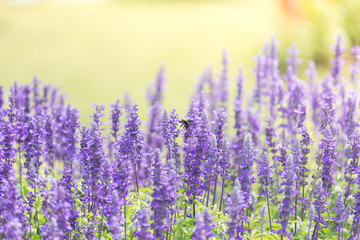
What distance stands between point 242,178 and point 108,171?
1.65m

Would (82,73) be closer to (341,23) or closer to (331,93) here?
(341,23)

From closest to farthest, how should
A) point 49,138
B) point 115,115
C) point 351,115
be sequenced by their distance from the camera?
1. point 115,115
2. point 49,138
3. point 351,115

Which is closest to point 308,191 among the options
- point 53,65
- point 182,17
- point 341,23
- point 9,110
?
point 9,110

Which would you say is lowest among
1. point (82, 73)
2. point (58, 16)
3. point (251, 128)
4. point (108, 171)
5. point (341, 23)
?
point (108, 171)

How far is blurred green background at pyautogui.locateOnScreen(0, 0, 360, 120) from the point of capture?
22266 mm

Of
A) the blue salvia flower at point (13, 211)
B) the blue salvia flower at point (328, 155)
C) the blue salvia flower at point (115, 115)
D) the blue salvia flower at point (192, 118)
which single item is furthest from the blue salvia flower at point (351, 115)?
the blue salvia flower at point (13, 211)

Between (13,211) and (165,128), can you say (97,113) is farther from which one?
(13,211)

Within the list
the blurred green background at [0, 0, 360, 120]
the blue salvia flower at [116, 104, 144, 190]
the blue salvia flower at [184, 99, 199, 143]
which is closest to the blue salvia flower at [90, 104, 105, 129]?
the blue salvia flower at [116, 104, 144, 190]

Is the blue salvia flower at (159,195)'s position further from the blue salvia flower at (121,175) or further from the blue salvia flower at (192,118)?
the blue salvia flower at (192,118)

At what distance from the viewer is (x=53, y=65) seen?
79.5 ft

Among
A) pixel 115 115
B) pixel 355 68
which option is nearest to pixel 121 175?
pixel 115 115

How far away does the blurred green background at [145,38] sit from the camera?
22.3 metres

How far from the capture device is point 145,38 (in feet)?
90.9

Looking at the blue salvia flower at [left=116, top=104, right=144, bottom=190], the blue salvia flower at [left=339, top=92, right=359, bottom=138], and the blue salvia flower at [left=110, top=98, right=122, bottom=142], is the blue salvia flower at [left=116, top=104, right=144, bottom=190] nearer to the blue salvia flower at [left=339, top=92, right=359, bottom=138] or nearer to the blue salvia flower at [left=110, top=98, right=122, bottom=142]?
the blue salvia flower at [left=110, top=98, right=122, bottom=142]
